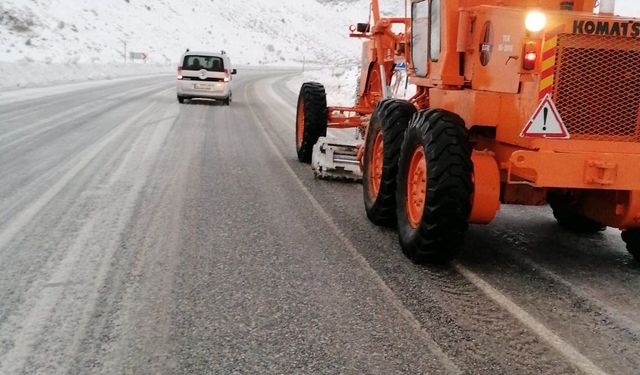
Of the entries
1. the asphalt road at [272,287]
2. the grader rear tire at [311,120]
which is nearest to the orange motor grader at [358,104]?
the grader rear tire at [311,120]

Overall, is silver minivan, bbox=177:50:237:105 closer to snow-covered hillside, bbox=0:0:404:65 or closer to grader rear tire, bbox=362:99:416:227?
snow-covered hillside, bbox=0:0:404:65

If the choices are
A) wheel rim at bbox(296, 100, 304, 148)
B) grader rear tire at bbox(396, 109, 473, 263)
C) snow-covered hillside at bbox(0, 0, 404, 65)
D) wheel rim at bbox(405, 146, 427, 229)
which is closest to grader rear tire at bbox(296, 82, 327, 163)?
wheel rim at bbox(296, 100, 304, 148)

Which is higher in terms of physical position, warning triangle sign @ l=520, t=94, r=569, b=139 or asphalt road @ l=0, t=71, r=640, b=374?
warning triangle sign @ l=520, t=94, r=569, b=139

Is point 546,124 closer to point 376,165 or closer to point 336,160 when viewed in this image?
point 376,165

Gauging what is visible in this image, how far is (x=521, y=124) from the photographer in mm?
4867

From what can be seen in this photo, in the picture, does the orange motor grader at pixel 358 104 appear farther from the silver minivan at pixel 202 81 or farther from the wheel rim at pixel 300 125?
the silver minivan at pixel 202 81

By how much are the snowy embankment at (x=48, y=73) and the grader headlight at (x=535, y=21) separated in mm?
21772

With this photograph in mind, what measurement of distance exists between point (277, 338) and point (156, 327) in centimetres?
72

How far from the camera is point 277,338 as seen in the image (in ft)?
12.0

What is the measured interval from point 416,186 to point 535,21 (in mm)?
1660

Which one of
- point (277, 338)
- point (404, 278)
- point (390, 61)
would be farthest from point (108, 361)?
point (390, 61)

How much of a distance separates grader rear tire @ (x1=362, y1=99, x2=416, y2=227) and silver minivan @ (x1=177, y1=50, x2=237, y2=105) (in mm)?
14309

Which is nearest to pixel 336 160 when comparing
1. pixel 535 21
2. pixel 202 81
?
pixel 535 21

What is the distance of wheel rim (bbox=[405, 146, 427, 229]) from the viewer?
535cm
